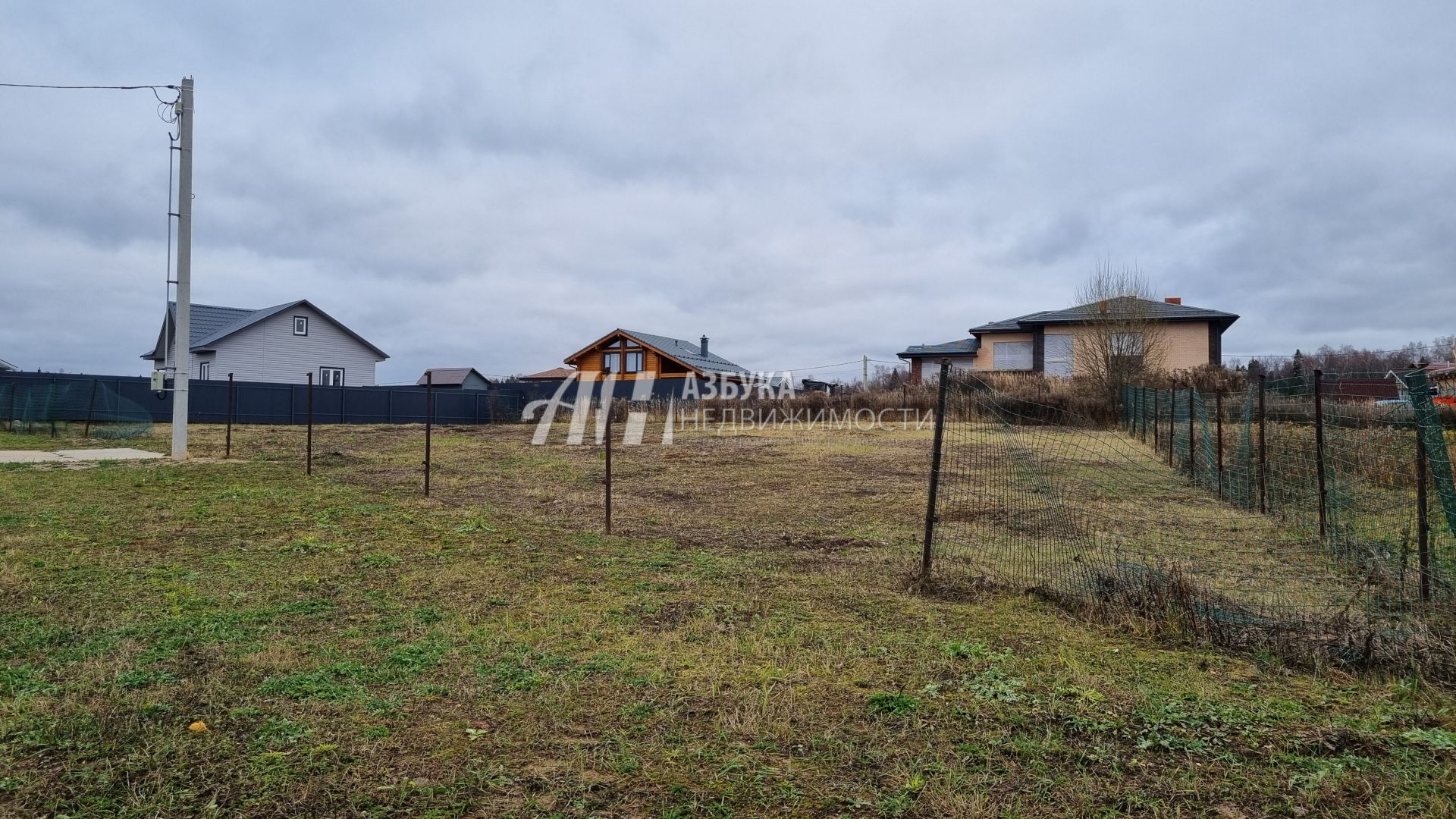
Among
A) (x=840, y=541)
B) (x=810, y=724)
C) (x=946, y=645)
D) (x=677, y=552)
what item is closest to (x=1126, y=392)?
(x=840, y=541)

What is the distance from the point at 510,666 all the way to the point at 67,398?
23025mm

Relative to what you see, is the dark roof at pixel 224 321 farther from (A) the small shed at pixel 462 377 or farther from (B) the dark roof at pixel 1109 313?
(B) the dark roof at pixel 1109 313

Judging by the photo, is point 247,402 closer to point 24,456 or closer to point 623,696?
point 24,456

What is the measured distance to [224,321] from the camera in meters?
33.9

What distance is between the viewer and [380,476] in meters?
11.3

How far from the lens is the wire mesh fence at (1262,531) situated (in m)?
4.05

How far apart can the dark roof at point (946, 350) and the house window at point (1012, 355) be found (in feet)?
3.50

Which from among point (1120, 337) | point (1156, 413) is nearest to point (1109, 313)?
point (1120, 337)

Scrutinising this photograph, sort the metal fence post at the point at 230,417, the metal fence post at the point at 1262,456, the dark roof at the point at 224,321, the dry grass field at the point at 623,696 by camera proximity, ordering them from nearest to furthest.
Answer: the dry grass field at the point at 623,696 < the metal fence post at the point at 1262,456 < the metal fence post at the point at 230,417 < the dark roof at the point at 224,321

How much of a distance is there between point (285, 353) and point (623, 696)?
35.2 meters

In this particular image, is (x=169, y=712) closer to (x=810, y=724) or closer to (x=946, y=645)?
(x=810, y=724)

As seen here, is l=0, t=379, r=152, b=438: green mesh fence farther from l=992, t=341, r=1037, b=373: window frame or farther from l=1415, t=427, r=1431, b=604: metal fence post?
l=992, t=341, r=1037, b=373: window frame

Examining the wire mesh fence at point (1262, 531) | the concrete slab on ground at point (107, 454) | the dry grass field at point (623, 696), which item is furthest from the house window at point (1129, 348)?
the concrete slab on ground at point (107, 454)

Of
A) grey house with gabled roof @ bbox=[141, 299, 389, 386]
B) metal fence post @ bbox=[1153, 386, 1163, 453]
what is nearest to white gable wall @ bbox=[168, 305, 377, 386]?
grey house with gabled roof @ bbox=[141, 299, 389, 386]
